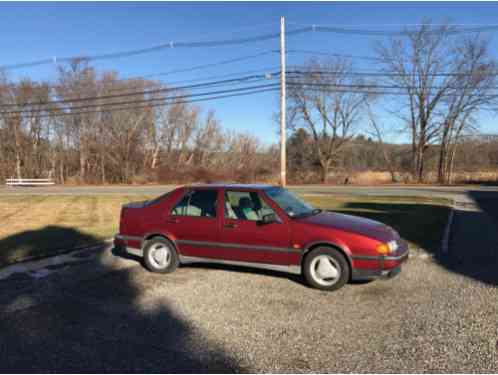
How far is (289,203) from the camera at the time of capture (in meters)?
6.32

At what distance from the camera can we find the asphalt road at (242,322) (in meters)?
3.48

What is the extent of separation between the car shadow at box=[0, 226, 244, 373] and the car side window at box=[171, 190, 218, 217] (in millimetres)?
1179

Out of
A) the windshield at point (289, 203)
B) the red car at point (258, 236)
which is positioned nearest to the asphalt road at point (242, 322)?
the red car at point (258, 236)

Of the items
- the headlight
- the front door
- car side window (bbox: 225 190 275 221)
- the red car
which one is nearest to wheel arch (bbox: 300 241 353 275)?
the red car

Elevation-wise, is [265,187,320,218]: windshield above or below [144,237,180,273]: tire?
above

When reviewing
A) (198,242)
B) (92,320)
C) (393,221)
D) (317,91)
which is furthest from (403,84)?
(92,320)

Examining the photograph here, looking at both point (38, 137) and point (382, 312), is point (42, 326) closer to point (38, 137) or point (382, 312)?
point (382, 312)

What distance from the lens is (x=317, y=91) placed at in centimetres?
3775

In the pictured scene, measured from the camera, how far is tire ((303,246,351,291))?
540 cm

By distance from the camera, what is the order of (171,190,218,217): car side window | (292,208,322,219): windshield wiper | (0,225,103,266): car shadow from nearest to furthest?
(292,208,322,219): windshield wiper, (171,190,218,217): car side window, (0,225,103,266): car shadow

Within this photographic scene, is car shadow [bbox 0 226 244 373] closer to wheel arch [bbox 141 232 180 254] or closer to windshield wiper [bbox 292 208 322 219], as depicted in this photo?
wheel arch [bbox 141 232 180 254]

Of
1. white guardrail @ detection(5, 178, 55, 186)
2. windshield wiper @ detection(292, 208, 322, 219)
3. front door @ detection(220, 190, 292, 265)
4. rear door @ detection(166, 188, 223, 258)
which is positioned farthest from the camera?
white guardrail @ detection(5, 178, 55, 186)

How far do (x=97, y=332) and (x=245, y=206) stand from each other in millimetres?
2854

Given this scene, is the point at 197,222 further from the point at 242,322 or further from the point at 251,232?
the point at 242,322
